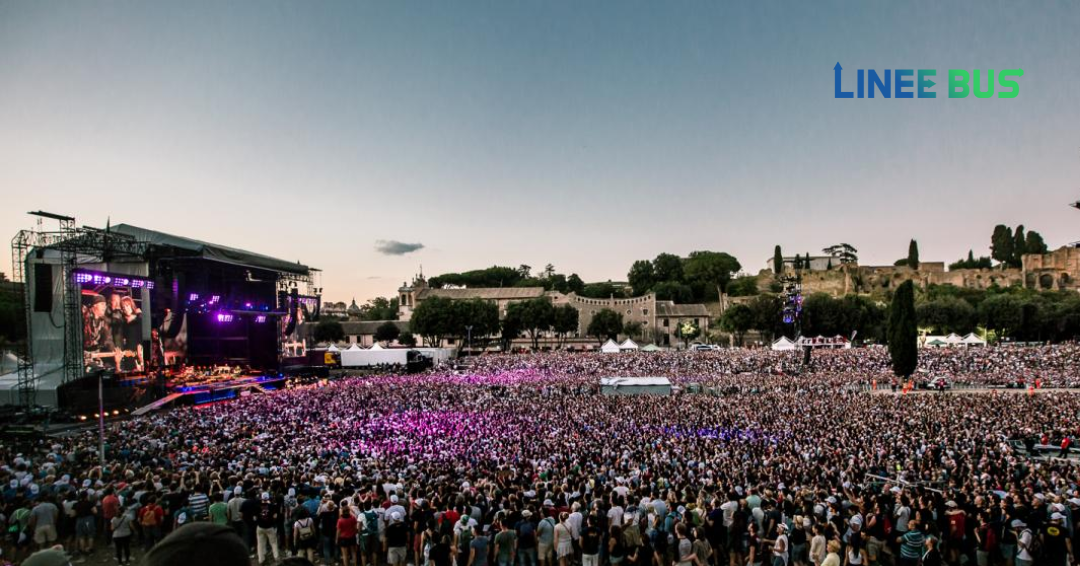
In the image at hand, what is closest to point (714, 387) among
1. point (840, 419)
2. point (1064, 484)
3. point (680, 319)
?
point (840, 419)

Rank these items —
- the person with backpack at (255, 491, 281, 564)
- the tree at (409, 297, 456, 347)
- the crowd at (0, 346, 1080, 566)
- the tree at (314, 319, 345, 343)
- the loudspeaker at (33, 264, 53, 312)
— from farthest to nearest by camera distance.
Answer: the tree at (314, 319, 345, 343)
the tree at (409, 297, 456, 347)
the loudspeaker at (33, 264, 53, 312)
the person with backpack at (255, 491, 281, 564)
the crowd at (0, 346, 1080, 566)

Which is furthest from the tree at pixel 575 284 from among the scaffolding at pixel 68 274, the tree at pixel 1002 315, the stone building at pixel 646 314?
the scaffolding at pixel 68 274

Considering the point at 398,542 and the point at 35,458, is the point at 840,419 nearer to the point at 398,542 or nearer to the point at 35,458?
the point at 398,542

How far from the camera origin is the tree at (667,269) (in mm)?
124875

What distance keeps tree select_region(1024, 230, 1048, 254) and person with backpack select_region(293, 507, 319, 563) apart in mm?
129881

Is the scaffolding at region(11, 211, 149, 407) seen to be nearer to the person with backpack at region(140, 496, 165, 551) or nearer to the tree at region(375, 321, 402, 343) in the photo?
the person with backpack at region(140, 496, 165, 551)

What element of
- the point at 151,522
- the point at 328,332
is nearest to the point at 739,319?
the point at 328,332

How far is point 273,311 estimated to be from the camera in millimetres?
38438

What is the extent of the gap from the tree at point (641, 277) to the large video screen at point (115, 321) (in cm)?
10014

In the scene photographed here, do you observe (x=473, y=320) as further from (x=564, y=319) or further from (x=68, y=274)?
(x=68, y=274)

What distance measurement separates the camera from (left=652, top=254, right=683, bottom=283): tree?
125 m

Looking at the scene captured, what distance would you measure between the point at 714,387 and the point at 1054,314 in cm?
5126

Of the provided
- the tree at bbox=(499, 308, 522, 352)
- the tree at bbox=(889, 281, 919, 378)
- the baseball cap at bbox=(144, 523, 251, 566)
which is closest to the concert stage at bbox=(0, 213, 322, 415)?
the baseball cap at bbox=(144, 523, 251, 566)

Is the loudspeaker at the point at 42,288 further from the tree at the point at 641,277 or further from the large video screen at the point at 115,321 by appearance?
the tree at the point at 641,277
